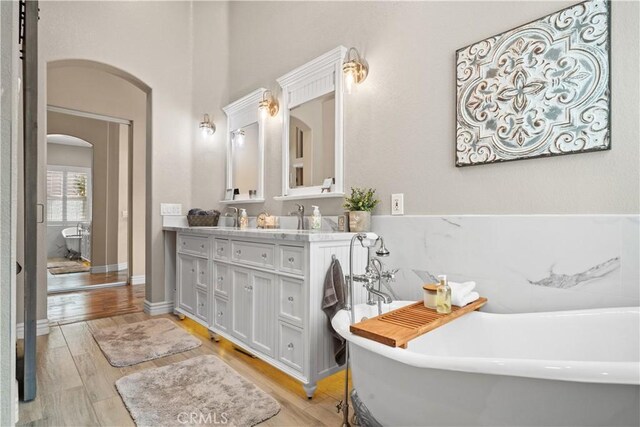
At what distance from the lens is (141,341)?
2625 mm

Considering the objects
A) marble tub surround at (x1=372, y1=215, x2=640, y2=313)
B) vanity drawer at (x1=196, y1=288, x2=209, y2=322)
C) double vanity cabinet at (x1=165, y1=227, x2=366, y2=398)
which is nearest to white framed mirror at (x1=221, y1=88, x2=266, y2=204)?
double vanity cabinet at (x1=165, y1=227, x2=366, y2=398)

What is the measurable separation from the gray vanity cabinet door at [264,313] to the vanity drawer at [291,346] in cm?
7

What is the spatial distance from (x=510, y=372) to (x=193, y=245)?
2696 millimetres

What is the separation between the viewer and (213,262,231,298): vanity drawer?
8.22 feet

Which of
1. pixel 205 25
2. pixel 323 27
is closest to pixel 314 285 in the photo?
pixel 323 27

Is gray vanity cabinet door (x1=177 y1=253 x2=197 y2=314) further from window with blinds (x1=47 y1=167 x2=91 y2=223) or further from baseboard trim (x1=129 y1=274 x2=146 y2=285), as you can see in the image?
window with blinds (x1=47 y1=167 x2=91 y2=223)

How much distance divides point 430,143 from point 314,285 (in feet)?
3.52

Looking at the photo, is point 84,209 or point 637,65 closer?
point 637,65

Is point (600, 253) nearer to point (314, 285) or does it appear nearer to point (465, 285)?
point (465, 285)

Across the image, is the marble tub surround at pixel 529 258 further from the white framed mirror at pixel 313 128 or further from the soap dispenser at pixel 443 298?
the white framed mirror at pixel 313 128

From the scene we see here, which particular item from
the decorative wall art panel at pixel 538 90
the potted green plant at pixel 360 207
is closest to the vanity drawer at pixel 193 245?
the potted green plant at pixel 360 207

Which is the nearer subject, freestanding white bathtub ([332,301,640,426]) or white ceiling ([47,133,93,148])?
freestanding white bathtub ([332,301,640,426])

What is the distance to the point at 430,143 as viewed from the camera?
1.96 m

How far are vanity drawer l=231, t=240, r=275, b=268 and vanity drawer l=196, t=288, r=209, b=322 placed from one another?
62 centimetres
